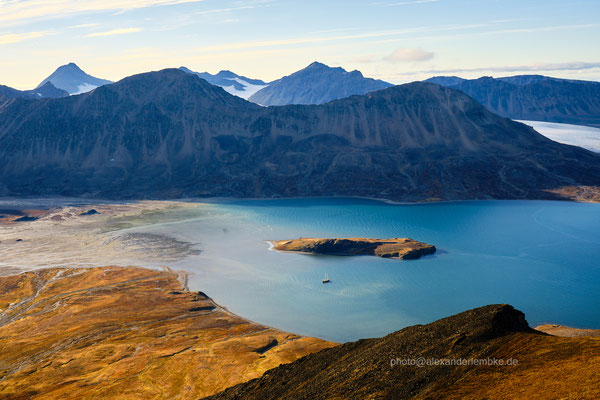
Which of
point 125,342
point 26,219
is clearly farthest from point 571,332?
point 26,219

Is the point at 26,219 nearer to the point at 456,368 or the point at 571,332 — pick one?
the point at 571,332

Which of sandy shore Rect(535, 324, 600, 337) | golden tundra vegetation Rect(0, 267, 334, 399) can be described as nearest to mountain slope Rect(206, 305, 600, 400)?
golden tundra vegetation Rect(0, 267, 334, 399)

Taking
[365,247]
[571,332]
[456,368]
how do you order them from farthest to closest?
[365,247] → [571,332] → [456,368]

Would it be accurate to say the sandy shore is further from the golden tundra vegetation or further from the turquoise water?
the golden tundra vegetation

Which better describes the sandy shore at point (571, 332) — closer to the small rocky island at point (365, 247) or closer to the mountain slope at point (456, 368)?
the mountain slope at point (456, 368)

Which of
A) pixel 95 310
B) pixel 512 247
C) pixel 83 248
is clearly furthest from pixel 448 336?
pixel 83 248
